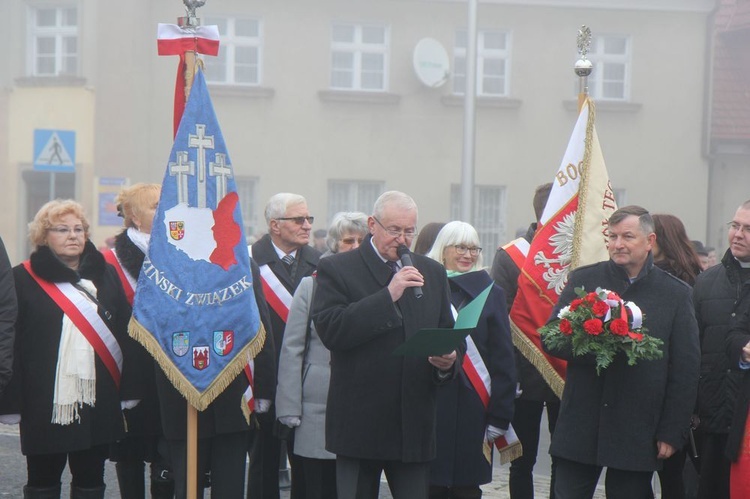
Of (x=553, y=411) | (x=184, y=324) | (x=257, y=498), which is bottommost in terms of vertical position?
(x=257, y=498)

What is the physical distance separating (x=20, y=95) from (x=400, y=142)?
7660mm

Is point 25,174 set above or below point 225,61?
below

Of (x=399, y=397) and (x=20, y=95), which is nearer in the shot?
(x=399, y=397)

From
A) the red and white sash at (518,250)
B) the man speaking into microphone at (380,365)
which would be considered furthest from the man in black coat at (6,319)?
the red and white sash at (518,250)

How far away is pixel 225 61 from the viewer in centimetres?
2252

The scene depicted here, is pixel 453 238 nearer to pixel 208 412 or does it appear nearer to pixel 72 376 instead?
pixel 208 412

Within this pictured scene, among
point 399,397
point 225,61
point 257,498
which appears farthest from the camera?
point 225,61

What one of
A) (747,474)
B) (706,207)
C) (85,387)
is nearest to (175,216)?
(85,387)

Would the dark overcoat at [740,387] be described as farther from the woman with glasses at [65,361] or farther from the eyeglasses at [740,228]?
the woman with glasses at [65,361]

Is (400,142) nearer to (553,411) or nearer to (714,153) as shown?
(714,153)

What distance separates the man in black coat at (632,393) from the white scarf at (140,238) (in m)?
2.33

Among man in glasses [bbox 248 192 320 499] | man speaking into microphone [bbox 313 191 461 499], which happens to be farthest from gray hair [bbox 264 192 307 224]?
man speaking into microphone [bbox 313 191 461 499]

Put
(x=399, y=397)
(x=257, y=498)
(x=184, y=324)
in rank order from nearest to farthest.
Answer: (x=399, y=397) < (x=184, y=324) < (x=257, y=498)

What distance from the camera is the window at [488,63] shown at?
23.0 meters
